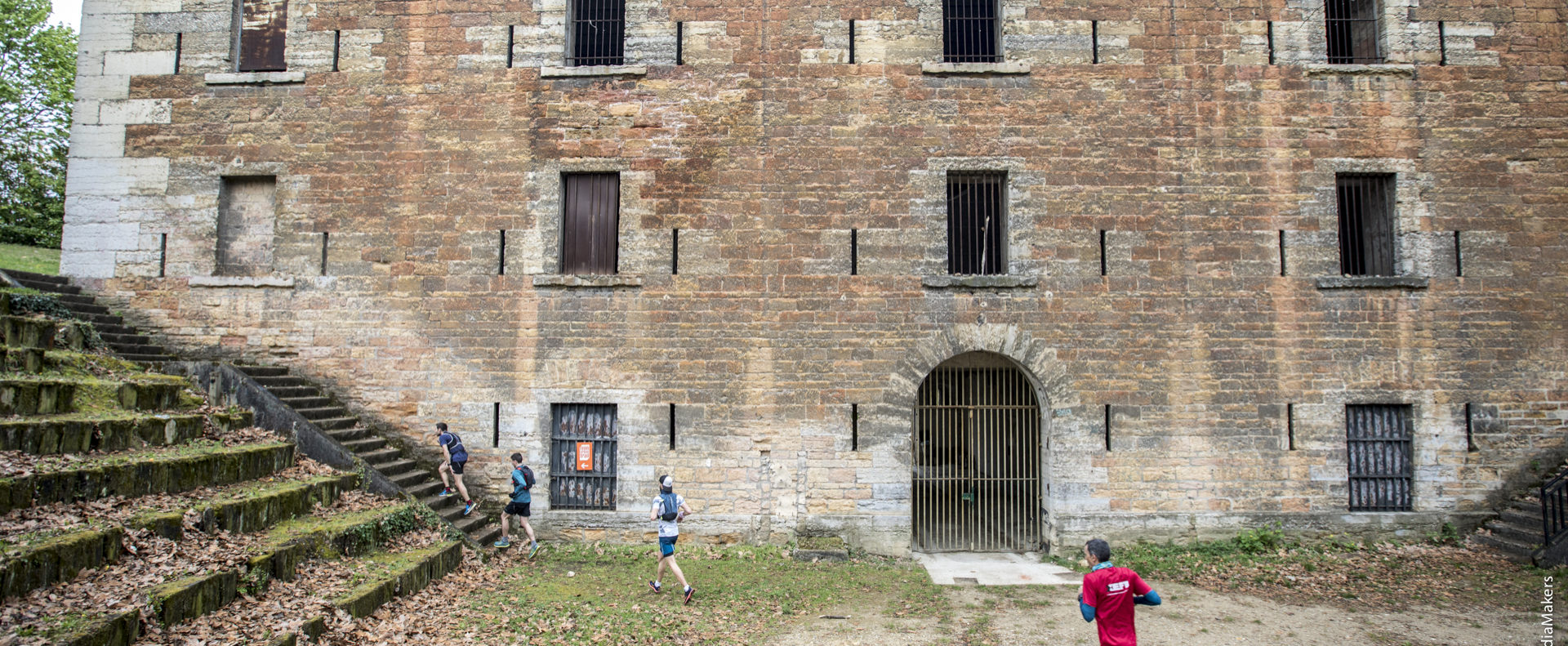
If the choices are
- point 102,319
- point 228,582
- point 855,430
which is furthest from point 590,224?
point 102,319

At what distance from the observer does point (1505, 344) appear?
9430 mm

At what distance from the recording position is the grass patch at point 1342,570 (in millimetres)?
7784

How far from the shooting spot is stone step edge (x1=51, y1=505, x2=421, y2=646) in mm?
4457

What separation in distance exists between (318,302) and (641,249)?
4760mm

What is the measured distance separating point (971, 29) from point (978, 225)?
304cm

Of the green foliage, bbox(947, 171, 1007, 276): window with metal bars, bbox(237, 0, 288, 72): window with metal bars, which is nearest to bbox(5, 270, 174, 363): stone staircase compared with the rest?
bbox(237, 0, 288, 72): window with metal bars

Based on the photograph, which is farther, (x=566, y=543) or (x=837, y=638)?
(x=566, y=543)

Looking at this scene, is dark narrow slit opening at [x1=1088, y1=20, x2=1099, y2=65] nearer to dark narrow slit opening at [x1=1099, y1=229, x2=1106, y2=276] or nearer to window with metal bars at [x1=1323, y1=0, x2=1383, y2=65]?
dark narrow slit opening at [x1=1099, y1=229, x2=1106, y2=276]

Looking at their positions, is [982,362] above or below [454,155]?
below

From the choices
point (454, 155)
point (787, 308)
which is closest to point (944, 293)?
point (787, 308)

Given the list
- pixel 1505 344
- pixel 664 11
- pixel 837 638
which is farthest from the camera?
pixel 664 11

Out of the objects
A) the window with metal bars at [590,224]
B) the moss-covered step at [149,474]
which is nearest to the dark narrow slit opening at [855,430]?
the window with metal bars at [590,224]

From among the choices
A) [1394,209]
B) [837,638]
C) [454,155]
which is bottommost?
[837,638]

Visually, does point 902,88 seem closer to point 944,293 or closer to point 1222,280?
point 944,293
